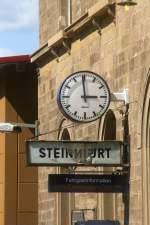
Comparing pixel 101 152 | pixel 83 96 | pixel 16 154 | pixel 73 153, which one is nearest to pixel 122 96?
pixel 83 96

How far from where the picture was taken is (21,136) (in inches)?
1048

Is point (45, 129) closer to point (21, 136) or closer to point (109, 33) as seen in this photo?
point (21, 136)

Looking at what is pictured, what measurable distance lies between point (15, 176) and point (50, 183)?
10.8 meters

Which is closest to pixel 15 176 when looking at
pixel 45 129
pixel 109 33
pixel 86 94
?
pixel 45 129

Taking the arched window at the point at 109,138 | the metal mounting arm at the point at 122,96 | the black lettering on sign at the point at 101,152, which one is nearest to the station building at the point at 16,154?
the arched window at the point at 109,138

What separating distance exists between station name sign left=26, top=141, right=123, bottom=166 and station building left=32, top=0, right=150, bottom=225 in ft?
1.81

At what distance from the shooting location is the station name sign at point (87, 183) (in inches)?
617

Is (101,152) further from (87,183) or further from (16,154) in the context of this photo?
(16,154)

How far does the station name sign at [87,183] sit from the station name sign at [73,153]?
0.94 ft

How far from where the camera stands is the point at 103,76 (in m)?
18.1

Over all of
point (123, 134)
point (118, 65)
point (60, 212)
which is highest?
point (118, 65)

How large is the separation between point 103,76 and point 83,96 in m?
2.54

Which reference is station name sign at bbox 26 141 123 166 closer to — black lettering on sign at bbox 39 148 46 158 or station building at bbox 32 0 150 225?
black lettering on sign at bbox 39 148 46 158

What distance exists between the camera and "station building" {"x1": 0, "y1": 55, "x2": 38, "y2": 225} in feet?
86.0
